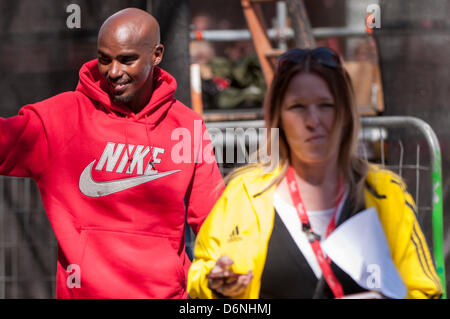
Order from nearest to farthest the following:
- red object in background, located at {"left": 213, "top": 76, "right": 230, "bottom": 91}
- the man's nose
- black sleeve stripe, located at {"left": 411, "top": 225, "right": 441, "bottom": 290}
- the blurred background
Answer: black sleeve stripe, located at {"left": 411, "top": 225, "right": 441, "bottom": 290} < the man's nose < the blurred background < red object in background, located at {"left": 213, "top": 76, "right": 230, "bottom": 91}

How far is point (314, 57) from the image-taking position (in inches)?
71.1

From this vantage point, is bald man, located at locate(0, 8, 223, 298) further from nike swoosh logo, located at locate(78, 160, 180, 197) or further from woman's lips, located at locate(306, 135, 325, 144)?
woman's lips, located at locate(306, 135, 325, 144)

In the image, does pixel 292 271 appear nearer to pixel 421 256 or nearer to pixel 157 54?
pixel 421 256

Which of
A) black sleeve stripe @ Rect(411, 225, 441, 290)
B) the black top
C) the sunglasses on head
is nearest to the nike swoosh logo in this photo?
the black top

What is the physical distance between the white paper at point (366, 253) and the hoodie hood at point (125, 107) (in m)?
0.72

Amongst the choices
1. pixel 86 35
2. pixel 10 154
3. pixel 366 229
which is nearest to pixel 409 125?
pixel 366 229

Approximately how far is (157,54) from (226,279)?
30.9 inches

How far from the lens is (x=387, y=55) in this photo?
7.86 ft

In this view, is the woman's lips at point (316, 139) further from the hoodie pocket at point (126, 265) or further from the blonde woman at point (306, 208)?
the hoodie pocket at point (126, 265)

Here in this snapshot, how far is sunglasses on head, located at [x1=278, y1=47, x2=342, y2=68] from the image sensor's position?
181cm

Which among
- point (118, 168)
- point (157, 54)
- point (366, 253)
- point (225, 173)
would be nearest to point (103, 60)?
point (157, 54)

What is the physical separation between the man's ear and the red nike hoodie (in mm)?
49

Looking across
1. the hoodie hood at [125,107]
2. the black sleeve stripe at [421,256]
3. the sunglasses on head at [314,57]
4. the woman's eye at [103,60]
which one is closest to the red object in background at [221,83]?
the hoodie hood at [125,107]

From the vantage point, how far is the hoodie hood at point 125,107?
A: 78.4 inches
